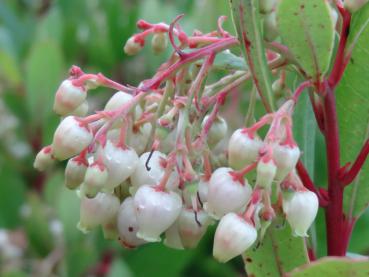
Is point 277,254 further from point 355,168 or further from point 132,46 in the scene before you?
point 132,46

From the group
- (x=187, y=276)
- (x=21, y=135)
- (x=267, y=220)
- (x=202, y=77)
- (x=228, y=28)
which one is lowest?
(x=187, y=276)

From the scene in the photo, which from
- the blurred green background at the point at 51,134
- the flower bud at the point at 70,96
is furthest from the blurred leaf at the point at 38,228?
the flower bud at the point at 70,96

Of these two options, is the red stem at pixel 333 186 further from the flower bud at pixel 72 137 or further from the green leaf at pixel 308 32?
the flower bud at pixel 72 137

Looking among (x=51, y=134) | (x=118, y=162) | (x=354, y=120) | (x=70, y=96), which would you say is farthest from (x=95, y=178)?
(x=51, y=134)

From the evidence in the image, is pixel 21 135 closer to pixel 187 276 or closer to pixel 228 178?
pixel 187 276

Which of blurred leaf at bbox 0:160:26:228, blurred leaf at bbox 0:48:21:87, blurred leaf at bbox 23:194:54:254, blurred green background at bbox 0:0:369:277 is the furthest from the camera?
blurred leaf at bbox 0:48:21:87

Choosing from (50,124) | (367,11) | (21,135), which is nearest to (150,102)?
(367,11)

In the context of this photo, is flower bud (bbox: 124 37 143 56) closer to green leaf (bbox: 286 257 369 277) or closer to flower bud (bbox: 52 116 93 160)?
flower bud (bbox: 52 116 93 160)

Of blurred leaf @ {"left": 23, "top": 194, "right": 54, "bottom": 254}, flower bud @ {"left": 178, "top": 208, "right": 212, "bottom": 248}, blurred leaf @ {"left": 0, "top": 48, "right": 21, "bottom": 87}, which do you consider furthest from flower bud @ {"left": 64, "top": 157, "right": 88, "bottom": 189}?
blurred leaf @ {"left": 0, "top": 48, "right": 21, "bottom": 87}
